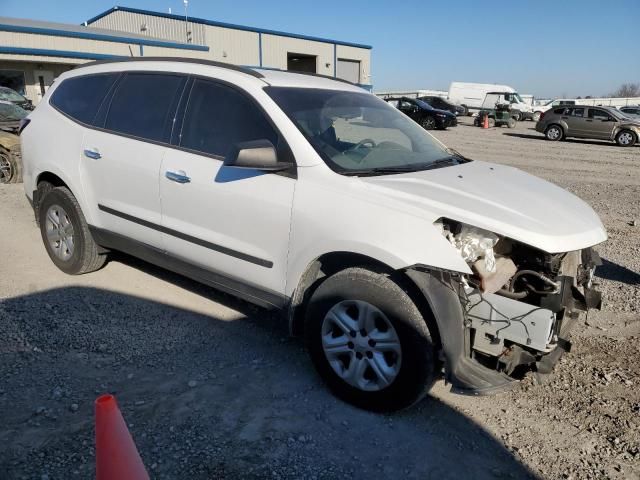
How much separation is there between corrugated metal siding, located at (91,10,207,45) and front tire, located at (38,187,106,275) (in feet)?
114

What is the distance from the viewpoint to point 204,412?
299 centimetres

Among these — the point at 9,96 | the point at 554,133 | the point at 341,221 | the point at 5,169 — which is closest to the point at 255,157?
the point at 341,221

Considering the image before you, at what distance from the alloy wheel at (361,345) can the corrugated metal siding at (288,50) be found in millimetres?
37962

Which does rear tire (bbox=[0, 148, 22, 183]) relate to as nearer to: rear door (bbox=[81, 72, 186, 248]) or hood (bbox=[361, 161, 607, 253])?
rear door (bbox=[81, 72, 186, 248])

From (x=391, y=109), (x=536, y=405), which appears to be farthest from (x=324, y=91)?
(x=536, y=405)

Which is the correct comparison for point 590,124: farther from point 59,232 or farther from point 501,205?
point 59,232

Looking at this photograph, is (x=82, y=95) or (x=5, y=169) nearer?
(x=82, y=95)

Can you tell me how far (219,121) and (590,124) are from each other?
22.2 meters

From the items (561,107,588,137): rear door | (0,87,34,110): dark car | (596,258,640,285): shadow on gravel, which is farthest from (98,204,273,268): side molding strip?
(561,107,588,137): rear door

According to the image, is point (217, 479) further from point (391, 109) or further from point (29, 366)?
point (391, 109)

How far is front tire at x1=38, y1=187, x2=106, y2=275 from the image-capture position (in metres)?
4.66

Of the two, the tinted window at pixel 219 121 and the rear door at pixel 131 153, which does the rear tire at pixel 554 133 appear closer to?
the rear door at pixel 131 153

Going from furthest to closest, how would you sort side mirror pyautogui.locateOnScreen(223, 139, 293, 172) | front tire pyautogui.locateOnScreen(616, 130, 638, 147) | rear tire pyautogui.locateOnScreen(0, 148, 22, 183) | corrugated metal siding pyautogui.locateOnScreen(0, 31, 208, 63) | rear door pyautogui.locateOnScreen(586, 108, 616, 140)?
corrugated metal siding pyautogui.locateOnScreen(0, 31, 208, 63) → rear door pyautogui.locateOnScreen(586, 108, 616, 140) → front tire pyautogui.locateOnScreen(616, 130, 638, 147) → rear tire pyautogui.locateOnScreen(0, 148, 22, 183) → side mirror pyautogui.locateOnScreen(223, 139, 293, 172)

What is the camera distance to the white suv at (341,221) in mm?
2709
